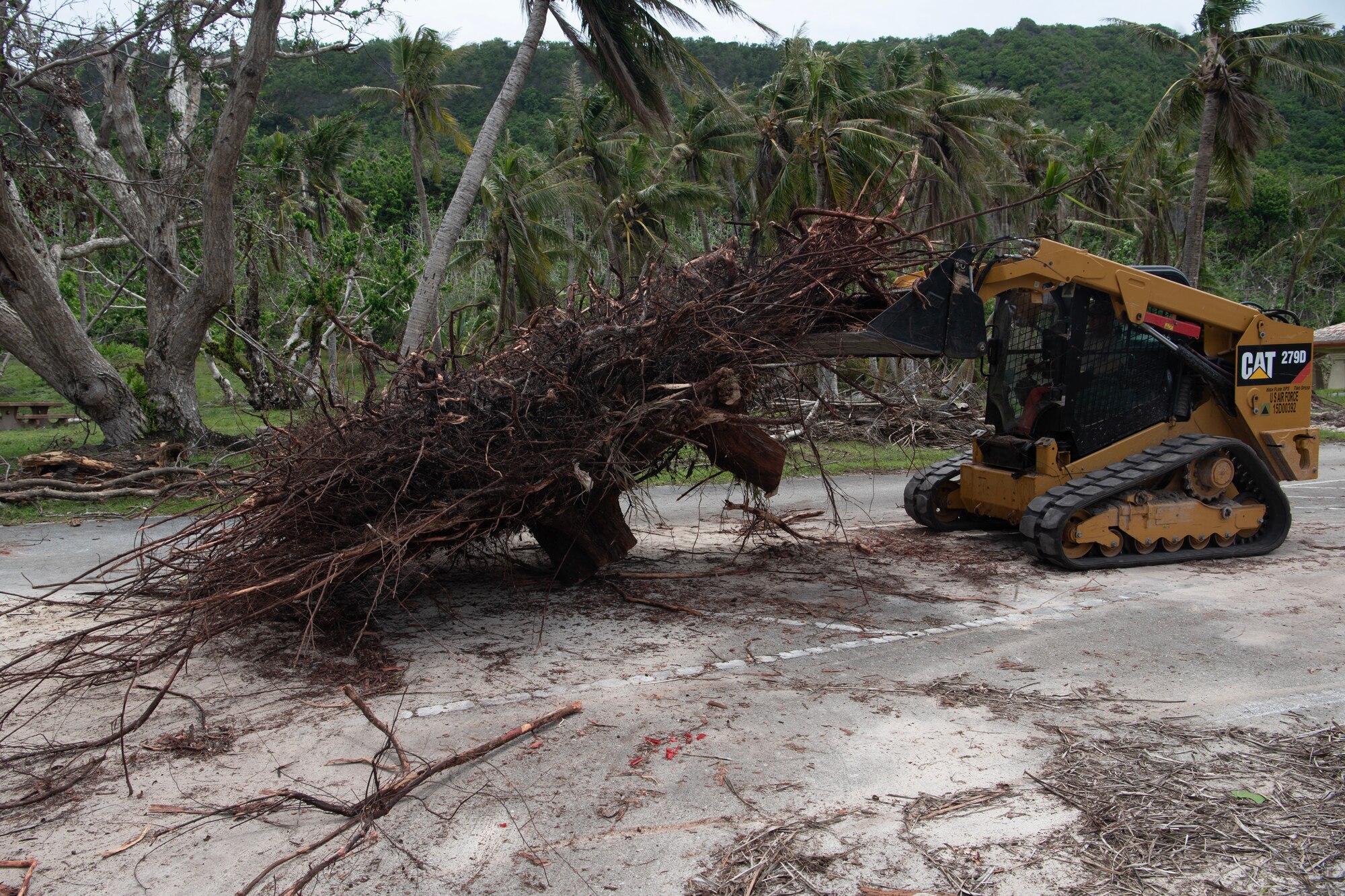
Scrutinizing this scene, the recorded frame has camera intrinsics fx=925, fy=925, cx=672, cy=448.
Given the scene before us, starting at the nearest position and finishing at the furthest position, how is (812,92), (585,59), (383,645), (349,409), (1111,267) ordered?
(383,645), (349,409), (1111,267), (585,59), (812,92)

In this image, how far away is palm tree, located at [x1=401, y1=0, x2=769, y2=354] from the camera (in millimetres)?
15062

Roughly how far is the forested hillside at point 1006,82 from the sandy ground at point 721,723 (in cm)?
5055

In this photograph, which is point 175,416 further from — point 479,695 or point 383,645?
point 479,695

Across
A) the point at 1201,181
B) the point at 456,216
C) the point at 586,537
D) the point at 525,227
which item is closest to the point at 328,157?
the point at 525,227

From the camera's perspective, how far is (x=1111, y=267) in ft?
24.8

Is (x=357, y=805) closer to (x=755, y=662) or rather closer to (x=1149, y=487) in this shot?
(x=755, y=662)

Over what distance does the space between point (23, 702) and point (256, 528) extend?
1.41 m

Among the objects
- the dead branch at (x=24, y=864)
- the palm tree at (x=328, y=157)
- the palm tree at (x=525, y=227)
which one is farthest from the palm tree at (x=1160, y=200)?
the dead branch at (x=24, y=864)

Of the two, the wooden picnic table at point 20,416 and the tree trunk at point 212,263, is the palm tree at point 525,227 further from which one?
the wooden picnic table at point 20,416

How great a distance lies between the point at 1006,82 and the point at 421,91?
55.0 m

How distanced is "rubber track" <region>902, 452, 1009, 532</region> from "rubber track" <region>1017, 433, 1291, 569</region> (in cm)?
94

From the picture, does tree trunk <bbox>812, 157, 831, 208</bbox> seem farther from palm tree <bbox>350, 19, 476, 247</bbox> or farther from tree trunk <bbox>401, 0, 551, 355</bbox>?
palm tree <bbox>350, 19, 476, 247</bbox>

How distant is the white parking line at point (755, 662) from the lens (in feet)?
15.8

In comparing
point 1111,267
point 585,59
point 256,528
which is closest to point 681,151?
point 585,59
